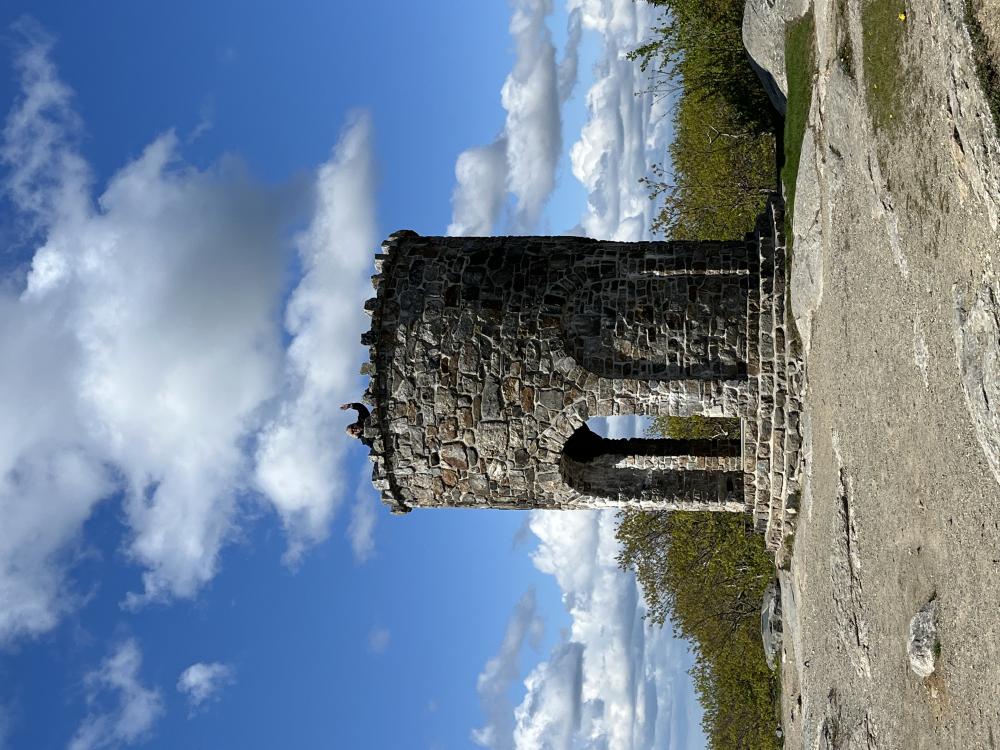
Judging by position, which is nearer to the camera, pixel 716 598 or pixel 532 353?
pixel 532 353

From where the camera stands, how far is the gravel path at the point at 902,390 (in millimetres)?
5098

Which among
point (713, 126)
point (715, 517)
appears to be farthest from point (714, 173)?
point (715, 517)

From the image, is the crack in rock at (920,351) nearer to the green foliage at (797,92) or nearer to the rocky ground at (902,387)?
the rocky ground at (902,387)

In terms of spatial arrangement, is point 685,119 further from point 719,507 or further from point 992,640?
point 992,640

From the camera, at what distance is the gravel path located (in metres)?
5.10

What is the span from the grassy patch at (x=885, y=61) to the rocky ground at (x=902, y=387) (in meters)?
0.07

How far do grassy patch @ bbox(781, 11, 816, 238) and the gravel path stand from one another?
0.40 m

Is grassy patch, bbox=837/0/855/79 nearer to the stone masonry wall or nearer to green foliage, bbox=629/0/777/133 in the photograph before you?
the stone masonry wall

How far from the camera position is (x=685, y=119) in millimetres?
23219

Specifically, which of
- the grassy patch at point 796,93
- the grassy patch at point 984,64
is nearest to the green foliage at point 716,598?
the grassy patch at point 796,93

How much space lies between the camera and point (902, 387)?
20.9ft

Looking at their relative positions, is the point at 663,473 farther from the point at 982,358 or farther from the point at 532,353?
the point at 982,358

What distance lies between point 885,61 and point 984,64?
1780mm

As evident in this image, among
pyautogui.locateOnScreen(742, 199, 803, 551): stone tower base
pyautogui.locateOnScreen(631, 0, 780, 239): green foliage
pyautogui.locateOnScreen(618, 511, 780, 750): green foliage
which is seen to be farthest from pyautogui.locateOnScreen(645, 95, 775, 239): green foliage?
pyautogui.locateOnScreen(742, 199, 803, 551): stone tower base
